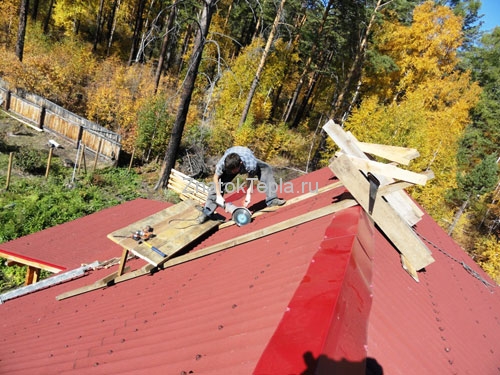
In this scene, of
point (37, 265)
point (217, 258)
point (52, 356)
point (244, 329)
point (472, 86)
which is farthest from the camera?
point (472, 86)

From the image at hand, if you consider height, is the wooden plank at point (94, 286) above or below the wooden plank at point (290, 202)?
below

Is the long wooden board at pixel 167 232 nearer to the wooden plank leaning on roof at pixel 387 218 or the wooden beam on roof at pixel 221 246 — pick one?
the wooden beam on roof at pixel 221 246

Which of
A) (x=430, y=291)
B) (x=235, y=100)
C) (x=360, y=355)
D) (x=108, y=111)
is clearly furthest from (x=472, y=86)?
(x=360, y=355)

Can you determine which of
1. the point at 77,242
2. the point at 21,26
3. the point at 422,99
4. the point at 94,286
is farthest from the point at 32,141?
the point at 422,99

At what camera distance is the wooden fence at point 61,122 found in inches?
656

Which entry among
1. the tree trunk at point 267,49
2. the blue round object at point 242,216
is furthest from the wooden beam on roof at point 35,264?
the tree trunk at point 267,49

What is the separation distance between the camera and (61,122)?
57.8ft

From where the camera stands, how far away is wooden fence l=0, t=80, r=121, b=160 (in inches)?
656

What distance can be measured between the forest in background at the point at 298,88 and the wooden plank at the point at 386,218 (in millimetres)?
8146

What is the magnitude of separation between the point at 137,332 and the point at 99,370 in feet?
1.40

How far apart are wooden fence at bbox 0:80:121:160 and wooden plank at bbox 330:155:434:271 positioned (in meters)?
15.4

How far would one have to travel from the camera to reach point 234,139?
19281 mm

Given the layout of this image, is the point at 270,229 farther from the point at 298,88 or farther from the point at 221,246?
the point at 298,88

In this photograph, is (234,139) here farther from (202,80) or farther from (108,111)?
(202,80)
